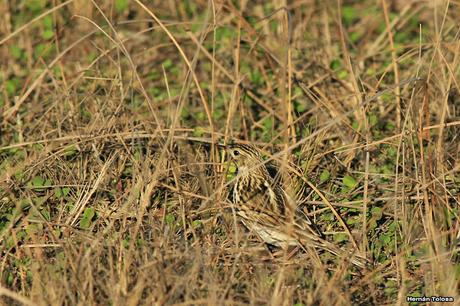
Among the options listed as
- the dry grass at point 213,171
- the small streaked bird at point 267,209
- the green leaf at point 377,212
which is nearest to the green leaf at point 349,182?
the dry grass at point 213,171

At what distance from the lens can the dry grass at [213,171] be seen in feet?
17.2

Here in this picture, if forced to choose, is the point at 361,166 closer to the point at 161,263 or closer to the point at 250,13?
the point at 161,263

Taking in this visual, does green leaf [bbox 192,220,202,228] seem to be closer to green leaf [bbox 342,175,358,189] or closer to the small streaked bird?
the small streaked bird

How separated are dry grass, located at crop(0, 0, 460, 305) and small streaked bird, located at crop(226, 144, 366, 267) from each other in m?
0.10

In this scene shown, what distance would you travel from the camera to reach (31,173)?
6453 millimetres

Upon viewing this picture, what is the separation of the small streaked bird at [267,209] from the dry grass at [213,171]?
0.10m

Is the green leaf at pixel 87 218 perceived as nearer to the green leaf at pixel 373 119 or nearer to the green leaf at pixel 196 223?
the green leaf at pixel 196 223

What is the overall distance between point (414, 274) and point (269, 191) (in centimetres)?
113

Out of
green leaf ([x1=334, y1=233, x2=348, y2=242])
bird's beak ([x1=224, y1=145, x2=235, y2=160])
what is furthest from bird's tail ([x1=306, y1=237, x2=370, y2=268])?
bird's beak ([x1=224, y1=145, x2=235, y2=160])

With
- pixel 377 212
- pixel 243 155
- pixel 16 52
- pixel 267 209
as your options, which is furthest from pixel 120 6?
pixel 377 212

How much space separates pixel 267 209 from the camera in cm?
614

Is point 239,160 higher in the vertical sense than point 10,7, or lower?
lower

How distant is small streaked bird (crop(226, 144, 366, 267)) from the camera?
570 centimetres

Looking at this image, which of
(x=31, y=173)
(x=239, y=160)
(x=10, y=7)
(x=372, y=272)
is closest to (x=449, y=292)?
(x=372, y=272)
